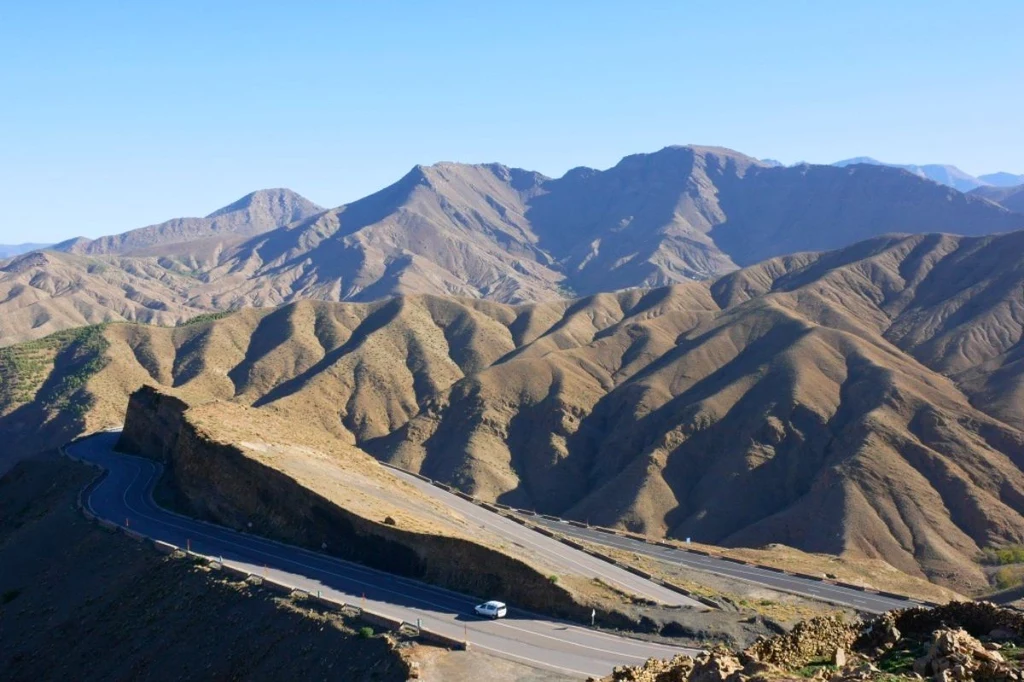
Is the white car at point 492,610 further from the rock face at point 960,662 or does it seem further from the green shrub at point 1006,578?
the green shrub at point 1006,578

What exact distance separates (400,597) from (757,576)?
959 inches

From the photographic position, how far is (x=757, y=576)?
4788 cm

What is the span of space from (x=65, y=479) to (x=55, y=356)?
88.9m

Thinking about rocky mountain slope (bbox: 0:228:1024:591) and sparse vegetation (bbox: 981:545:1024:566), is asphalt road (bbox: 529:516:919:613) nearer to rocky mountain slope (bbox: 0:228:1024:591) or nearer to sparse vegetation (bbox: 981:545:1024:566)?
rocky mountain slope (bbox: 0:228:1024:591)

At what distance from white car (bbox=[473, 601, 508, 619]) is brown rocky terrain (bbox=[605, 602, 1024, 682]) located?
12816mm

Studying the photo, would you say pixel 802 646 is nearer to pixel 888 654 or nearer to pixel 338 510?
pixel 888 654

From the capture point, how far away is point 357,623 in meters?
27.5

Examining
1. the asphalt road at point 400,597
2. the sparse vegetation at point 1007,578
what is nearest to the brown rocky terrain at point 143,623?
the asphalt road at point 400,597

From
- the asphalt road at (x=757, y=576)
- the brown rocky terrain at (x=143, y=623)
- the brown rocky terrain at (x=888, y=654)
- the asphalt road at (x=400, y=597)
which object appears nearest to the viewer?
the brown rocky terrain at (x=888, y=654)

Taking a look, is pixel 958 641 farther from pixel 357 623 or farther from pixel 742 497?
pixel 742 497

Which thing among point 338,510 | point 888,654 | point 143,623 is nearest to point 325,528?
point 338,510

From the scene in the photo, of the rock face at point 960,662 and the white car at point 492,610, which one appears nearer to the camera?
the rock face at point 960,662

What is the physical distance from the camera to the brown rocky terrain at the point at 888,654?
12.0 meters

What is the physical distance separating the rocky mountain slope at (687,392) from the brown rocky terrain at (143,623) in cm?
2968
